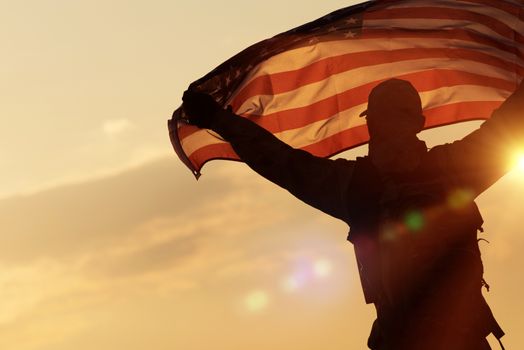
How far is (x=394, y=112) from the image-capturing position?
22.4ft

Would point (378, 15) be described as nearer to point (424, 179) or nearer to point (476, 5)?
point (476, 5)

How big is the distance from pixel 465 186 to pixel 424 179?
0.26 m

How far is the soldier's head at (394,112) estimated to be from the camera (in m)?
6.82

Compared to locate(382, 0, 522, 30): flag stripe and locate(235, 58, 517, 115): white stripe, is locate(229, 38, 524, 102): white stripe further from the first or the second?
locate(382, 0, 522, 30): flag stripe

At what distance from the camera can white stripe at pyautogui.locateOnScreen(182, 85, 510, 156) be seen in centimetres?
1068

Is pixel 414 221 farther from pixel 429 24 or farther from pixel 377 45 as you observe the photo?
pixel 377 45

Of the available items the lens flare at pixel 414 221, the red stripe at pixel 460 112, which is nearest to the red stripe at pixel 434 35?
the red stripe at pixel 460 112

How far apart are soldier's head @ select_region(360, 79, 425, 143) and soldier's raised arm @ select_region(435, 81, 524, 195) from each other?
338 mm

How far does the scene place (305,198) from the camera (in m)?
7.32

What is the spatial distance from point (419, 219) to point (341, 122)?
4509 millimetres

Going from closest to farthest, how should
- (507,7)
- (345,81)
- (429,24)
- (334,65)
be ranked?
1. (507,7)
2. (429,24)
3. (334,65)
4. (345,81)

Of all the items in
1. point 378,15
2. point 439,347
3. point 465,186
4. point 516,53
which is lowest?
point 439,347

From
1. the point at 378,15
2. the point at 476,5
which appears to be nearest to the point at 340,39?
the point at 378,15

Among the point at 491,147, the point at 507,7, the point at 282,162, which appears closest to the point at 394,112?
the point at 491,147
